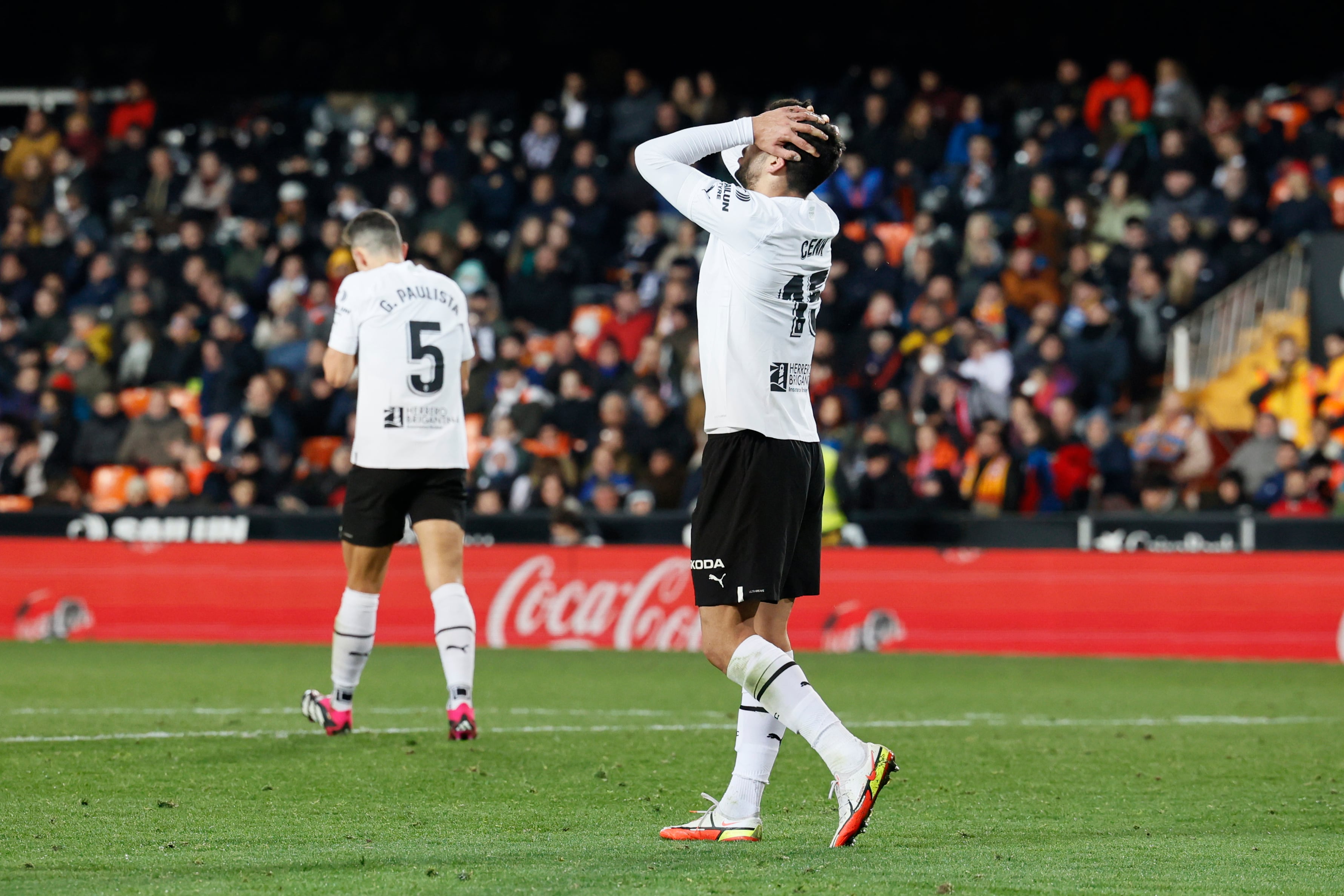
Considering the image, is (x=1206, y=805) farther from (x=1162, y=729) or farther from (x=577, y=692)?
(x=577, y=692)

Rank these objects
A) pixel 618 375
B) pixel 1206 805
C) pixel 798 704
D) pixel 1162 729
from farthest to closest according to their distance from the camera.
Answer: pixel 618 375 → pixel 1162 729 → pixel 1206 805 → pixel 798 704

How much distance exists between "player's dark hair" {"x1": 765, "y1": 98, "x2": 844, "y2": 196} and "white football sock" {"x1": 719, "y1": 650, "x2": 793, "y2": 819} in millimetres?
1476

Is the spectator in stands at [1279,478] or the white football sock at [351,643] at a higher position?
the spectator in stands at [1279,478]

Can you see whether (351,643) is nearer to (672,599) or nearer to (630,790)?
(630,790)

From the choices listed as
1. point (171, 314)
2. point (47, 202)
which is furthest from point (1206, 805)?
point (47, 202)

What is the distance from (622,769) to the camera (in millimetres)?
7137

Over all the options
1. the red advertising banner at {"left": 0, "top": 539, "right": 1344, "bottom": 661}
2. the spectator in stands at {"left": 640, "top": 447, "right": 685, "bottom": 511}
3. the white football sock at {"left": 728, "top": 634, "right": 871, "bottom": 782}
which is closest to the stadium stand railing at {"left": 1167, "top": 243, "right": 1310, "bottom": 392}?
the red advertising banner at {"left": 0, "top": 539, "right": 1344, "bottom": 661}

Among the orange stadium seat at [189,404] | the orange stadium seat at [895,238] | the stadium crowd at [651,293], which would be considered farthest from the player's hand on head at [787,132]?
the orange stadium seat at [189,404]

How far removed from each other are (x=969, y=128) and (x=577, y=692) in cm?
1180

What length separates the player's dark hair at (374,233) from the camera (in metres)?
8.35

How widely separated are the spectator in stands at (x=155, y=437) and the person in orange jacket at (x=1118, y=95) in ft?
35.8

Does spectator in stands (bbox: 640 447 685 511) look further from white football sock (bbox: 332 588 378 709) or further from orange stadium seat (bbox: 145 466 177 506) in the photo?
white football sock (bbox: 332 588 378 709)

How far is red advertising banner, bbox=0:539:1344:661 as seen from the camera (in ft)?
46.4

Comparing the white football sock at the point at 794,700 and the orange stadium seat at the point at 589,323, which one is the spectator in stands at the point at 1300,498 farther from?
the white football sock at the point at 794,700
